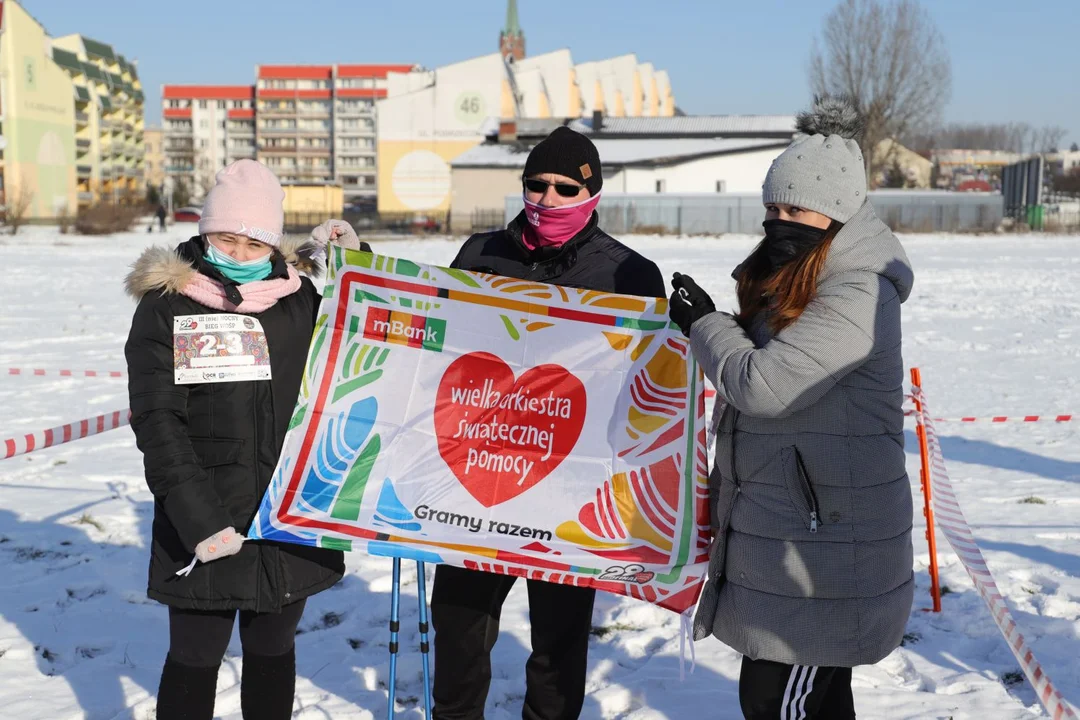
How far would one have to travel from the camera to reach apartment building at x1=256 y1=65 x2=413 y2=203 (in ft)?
Answer: 406

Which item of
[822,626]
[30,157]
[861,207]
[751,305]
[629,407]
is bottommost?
[822,626]

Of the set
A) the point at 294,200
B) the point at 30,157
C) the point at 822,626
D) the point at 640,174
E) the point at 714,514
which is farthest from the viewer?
the point at 294,200

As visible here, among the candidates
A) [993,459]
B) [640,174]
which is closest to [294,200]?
[640,174]

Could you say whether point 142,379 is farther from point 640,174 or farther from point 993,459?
point 640,174

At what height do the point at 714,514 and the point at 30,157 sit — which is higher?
the point at 30,157

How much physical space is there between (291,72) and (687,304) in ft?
433

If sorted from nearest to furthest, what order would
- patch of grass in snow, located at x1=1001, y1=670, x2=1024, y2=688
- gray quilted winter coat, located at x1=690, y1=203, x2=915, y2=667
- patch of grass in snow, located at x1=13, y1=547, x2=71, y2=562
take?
gray quilted winter coat, located at x1=690, y1=203, x2=915, y2=667
patch of grass in snow, located at x1=1001, y1=670, x2=1024, y2=688
patch of grass in snow, located at x1=13, y1=547, x2=71, y2=562

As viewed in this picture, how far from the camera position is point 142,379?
3.01 m

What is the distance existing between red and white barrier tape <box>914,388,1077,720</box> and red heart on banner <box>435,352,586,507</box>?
1.59 m

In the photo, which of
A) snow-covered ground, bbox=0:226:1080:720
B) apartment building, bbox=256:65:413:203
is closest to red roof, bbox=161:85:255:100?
apartment building, bbox=256:65:413:203

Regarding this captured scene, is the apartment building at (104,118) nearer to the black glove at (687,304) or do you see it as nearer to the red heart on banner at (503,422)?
the red heart on banner at (503,422)

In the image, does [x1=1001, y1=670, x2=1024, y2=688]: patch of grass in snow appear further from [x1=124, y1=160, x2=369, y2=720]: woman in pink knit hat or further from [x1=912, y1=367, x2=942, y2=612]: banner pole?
[x1=124, y1=160, x2=369, y2=720]: woman in pink knit hat

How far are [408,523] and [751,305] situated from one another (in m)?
1.28

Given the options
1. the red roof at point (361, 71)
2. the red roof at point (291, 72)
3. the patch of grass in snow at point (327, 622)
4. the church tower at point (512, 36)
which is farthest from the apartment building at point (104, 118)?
the patch of grass in snow at point (327, 622)
